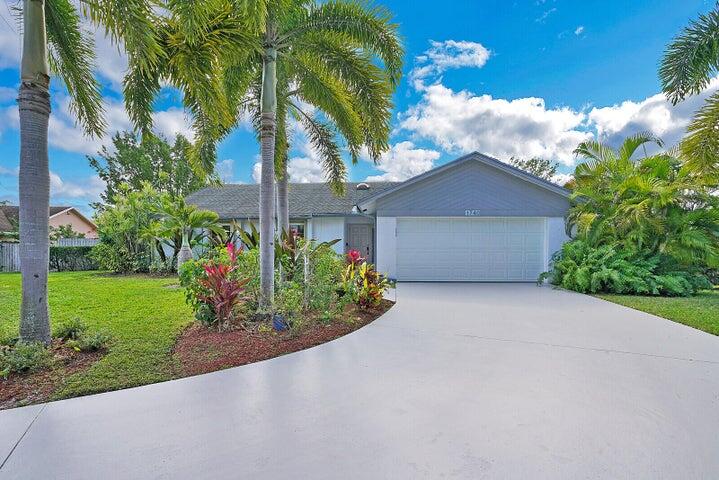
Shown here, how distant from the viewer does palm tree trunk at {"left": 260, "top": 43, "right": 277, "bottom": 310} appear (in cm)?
559

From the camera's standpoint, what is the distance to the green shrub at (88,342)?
4219 millimetres

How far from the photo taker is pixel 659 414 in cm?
293

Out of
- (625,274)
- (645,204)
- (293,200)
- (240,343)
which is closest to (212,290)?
(240,343)

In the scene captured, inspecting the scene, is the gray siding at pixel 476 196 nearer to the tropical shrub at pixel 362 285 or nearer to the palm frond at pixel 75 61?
the tropical shrub at pixel 362 285

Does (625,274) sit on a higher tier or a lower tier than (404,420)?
higher

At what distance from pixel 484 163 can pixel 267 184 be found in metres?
8.58

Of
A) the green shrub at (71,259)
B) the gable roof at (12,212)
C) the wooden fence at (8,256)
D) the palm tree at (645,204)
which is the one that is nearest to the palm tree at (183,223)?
the green shrub at (71,259)

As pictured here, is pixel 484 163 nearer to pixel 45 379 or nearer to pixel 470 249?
pixel 470 249

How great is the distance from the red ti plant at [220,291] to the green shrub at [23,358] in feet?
5.85

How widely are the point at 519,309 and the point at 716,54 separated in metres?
5.82

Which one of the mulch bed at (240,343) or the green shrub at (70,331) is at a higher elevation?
the green shrub at (70,331)

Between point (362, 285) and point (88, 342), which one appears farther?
point (362, 285)

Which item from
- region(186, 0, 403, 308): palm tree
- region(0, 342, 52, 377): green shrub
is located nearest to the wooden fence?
region(186, 0, 403, 308): palm tree

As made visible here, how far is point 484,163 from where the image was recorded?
11.7m
